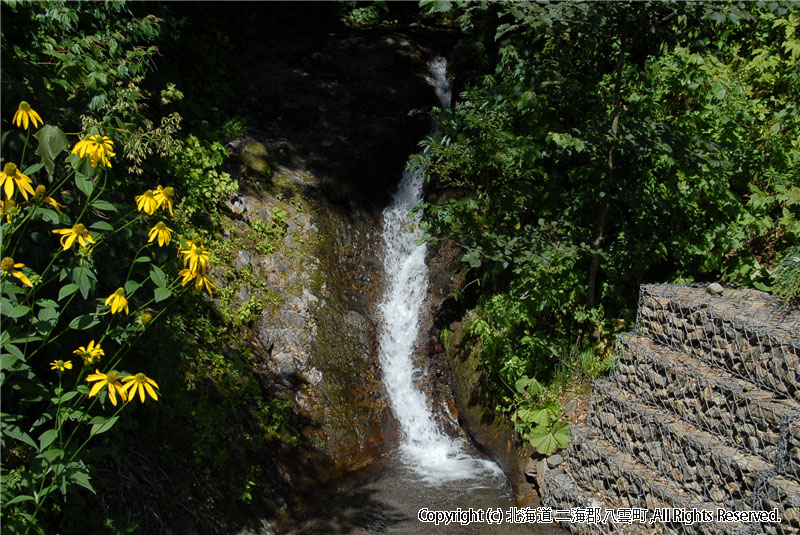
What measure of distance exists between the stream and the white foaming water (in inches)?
0.4

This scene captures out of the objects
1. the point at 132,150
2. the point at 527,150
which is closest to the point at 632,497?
the point at 527,150

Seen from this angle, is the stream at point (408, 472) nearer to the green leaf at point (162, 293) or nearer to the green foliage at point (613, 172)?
the green foliage at point (613, 172)

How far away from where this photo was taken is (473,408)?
6156 millimetres

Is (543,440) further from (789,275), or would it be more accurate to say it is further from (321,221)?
(321,221)

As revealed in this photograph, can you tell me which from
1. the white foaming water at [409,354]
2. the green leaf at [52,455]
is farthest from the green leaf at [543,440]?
the green leaf at [52,455]

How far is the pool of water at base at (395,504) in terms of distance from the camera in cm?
472

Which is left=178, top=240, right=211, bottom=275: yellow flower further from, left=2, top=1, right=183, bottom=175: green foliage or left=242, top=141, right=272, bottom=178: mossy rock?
left=242, top=141, right=272, bottom=178: mossy rock

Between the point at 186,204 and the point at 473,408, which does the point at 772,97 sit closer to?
the point at 473,408

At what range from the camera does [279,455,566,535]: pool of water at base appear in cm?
472

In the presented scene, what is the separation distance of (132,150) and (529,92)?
3.37m

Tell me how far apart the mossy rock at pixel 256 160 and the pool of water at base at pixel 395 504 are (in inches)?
Result: 156

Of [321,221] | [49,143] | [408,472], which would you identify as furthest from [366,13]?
[49,143]

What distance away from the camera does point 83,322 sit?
2584mm

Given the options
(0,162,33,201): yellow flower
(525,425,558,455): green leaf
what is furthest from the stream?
(0,162,33,201): yellow flower
